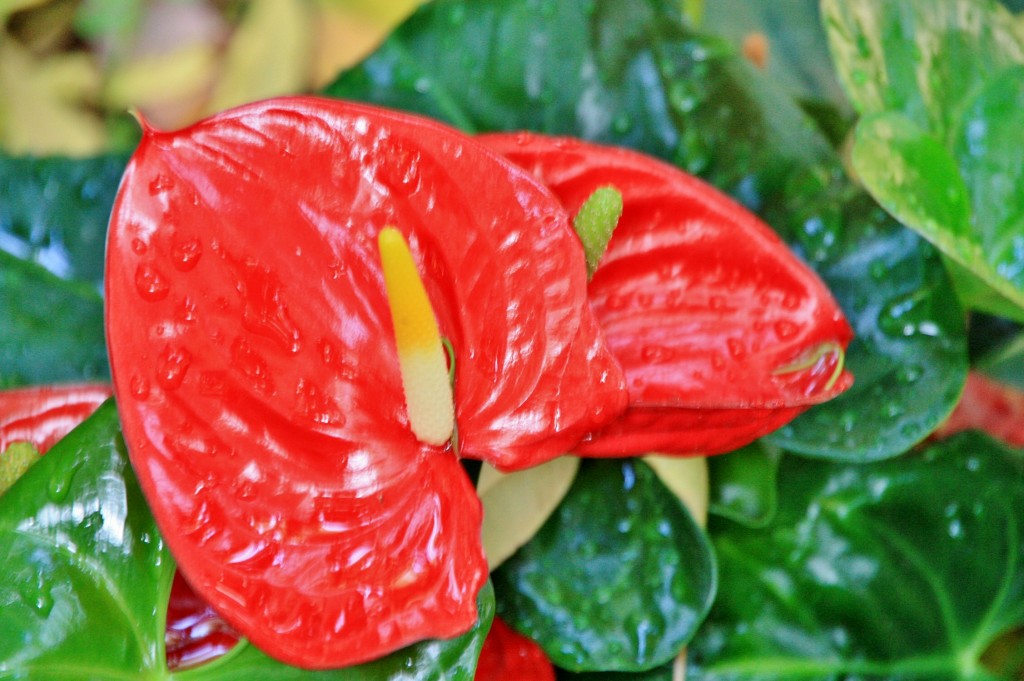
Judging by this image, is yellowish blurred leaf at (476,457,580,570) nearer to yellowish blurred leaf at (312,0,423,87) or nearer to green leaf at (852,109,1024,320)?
green leaf at (852,109,1024,320)

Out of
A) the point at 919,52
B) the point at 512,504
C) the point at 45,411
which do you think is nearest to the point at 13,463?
the point at 45,411

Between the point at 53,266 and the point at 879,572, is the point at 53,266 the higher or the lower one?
the higher one

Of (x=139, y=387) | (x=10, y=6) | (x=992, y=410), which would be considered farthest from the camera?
(x=10, y=6)

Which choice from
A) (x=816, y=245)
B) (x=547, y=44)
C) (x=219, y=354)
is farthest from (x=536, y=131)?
(x=219, y=354)

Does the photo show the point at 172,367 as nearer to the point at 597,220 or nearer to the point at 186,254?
the point at 186,254

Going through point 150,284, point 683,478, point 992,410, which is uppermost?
point 150,284

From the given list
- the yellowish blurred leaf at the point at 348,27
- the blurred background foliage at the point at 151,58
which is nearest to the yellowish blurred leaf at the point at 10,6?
the blurred background foliage at the point at 151,58

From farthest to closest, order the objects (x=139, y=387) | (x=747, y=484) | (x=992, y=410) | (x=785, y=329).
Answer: (x=992, y=410)
(x=747, y=484)
(x=785, y=329)
(x=139, y=387)
